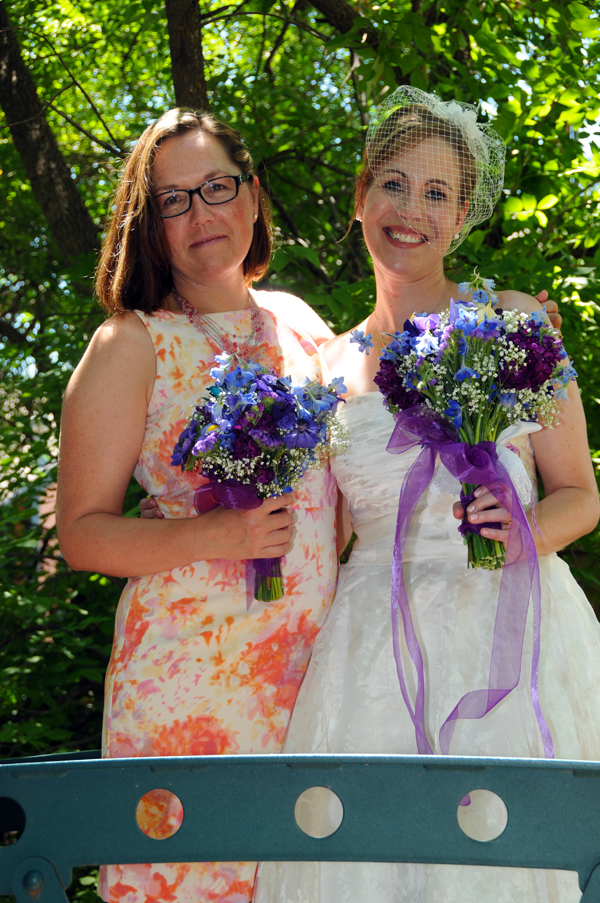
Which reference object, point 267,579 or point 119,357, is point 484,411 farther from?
point 119,357

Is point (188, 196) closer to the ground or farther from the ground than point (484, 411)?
farther from the ground

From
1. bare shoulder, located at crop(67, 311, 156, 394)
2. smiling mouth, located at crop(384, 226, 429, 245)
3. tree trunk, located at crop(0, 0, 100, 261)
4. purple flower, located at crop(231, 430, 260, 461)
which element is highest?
tree trunk, located at crop(0, 0, 100, 261)

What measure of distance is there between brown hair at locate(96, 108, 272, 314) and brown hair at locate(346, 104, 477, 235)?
482 millimetres

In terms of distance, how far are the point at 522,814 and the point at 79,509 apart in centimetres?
145

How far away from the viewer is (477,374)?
6.34 feet

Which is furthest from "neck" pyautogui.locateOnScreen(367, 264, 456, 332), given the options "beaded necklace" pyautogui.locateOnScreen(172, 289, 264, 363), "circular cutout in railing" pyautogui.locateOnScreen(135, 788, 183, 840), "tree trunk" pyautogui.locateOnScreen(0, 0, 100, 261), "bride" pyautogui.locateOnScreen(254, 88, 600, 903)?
"tree trunk" pyautogui.locateOnScreen(0, 0, 100, 261)

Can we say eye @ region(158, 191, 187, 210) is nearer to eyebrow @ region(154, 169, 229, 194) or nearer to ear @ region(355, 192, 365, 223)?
eyebrow @ region(154, 169, 229, 194)

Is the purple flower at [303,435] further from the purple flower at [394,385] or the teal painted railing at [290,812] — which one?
the teal painted railing at [290,812]

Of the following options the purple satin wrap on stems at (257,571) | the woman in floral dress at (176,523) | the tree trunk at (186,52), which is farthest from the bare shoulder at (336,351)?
the tree trunk at (186,52)

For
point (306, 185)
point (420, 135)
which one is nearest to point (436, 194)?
point (420, 135)

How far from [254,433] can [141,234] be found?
34.8 inches

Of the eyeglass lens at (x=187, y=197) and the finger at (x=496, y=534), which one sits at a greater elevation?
the eyeglass lens at (x=187, y=197)

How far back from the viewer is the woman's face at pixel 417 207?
2.54m

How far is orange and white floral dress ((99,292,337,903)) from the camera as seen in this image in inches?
85.9
